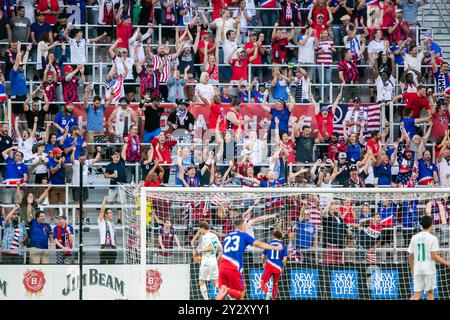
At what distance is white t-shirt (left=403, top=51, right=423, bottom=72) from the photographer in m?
27.9

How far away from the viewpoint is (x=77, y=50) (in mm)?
27109

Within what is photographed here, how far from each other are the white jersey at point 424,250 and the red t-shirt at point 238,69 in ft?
31.8

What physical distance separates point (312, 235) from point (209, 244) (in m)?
1.98

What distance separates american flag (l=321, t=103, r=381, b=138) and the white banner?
20.3 ft

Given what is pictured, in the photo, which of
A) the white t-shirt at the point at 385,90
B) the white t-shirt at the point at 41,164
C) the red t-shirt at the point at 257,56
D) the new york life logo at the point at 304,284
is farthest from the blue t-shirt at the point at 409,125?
the white t-shirt at the point at 41,164

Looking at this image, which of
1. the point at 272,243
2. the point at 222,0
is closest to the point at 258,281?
the point at 272,243

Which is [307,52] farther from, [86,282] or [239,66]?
[86,282]

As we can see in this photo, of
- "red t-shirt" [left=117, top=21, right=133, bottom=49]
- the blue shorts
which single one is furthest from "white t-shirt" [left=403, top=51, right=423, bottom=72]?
"red t-shirt" [left=117, top=21, right=133, bottom=49]

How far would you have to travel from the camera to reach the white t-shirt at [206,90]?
1040 inches

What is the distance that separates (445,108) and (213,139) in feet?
16.3

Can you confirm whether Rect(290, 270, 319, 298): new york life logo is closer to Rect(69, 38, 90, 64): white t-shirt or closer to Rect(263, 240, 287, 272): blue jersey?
Rect(263, 240, 287, 272): blue jersey
